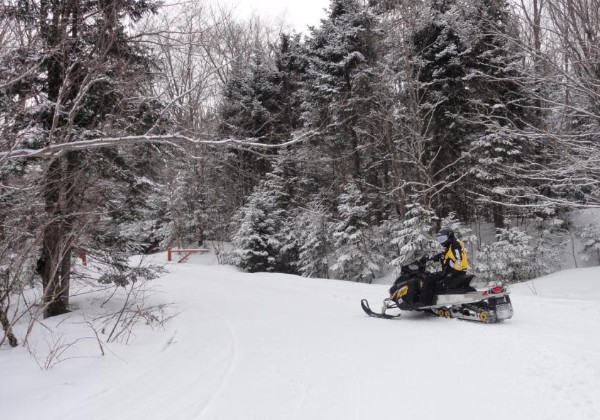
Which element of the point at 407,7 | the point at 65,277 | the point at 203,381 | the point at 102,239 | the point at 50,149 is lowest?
the point at 203,381

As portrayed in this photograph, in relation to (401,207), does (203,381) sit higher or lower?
lower

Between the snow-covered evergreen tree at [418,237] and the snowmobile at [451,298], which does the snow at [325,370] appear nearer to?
the snowmobile at [451,298]

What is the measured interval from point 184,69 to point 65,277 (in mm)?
4564

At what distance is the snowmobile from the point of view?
20.9 feet

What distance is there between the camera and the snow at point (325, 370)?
12.2 feet

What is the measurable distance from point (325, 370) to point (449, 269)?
130 inches

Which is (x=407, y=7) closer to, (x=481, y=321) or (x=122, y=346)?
(x=481, y=321)

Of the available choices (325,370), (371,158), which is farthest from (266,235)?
(325,370)

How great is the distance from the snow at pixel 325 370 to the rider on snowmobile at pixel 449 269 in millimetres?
471

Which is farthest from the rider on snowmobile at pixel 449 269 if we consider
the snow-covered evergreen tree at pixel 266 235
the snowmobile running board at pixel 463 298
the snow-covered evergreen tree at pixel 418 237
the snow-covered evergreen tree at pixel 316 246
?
the snow-covered evergreen tree at pixel 266 235

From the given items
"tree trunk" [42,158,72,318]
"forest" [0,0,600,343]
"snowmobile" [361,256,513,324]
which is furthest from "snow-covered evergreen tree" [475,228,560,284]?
"tree trunk" [42,158,72,318]

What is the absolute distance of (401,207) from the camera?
18.2 metres

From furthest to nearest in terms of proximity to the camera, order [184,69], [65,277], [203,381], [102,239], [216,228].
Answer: [216,228], [102,239], [65,277], [184,69], [203,381]

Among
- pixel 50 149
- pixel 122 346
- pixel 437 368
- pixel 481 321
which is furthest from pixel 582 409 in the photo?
pixel 122 346
